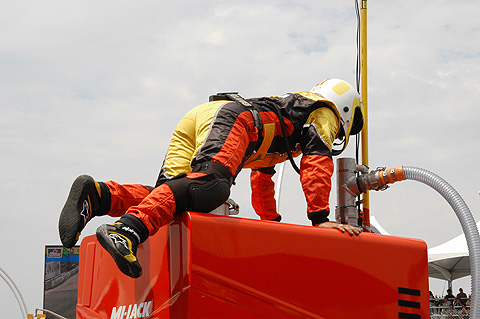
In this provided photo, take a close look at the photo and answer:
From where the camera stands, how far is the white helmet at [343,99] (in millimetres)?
4184

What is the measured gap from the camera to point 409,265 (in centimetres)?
344

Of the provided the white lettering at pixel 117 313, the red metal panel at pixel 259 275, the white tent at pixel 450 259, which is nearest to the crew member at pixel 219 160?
the red metal panel at pixel 259 275

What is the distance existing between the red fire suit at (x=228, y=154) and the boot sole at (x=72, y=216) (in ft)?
0.95

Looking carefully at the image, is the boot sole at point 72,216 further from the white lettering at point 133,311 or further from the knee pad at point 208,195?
the knee pad at point 208,195

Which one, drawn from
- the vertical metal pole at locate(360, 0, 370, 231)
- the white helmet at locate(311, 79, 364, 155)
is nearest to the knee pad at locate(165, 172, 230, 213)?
the white helmet at locate(311, 79, 364, 155)

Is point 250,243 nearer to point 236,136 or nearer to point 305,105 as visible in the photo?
point 236,136

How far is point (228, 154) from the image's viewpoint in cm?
317

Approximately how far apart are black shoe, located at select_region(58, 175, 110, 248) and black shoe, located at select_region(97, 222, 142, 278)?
429 mm

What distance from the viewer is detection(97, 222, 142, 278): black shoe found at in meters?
2.46

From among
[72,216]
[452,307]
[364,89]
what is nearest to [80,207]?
[72,216]

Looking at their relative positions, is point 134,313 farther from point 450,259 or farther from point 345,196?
point 450,259

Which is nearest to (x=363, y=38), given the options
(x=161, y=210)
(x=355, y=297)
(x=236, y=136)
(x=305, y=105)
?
(x=305, y=105)

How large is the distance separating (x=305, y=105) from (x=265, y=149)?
0.41m

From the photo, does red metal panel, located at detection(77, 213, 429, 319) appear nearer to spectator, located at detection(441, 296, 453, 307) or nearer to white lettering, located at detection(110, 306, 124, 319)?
white lettering, located at detection(110, 306, 124, 319)
